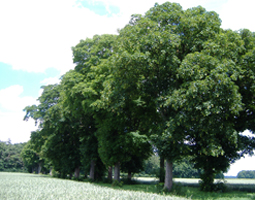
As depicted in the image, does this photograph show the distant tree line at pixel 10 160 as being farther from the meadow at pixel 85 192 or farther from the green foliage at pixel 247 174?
the green foliage at pixel 247 174

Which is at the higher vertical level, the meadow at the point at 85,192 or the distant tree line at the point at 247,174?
the meadow at the point at 85,192

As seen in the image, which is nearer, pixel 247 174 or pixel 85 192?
pixel 85 192

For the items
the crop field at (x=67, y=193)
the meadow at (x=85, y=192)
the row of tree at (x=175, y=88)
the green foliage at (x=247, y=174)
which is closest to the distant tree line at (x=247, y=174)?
the green foliage at (x=247, y=174)

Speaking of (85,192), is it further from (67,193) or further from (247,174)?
(247,174)

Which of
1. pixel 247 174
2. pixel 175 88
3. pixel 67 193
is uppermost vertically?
pixel 175 88

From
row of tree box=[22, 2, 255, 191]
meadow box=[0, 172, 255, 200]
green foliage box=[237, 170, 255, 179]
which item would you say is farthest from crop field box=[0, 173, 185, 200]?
green foliage box=[237, 170, 255, 179]

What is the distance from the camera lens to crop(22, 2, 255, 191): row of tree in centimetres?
1684

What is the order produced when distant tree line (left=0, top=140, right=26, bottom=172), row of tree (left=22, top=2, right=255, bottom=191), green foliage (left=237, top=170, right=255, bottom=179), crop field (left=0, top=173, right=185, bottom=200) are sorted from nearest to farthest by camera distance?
crop field (left=0, top=173, right=185, bottom=200)
row of tree (left=22, top=2, right=255, bottom=191)
distant tree line (left=0, top=140, right=26, bottom=172)
green foliage (left=237, top=170, right=255, bottom=179)

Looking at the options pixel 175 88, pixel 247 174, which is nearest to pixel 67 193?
pixel 175 88

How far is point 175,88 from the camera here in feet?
64.4

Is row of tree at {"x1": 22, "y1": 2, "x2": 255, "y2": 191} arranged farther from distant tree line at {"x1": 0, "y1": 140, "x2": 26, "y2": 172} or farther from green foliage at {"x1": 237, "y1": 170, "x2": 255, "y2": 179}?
Result: green foliage at {"x1": 237, "y1": 170, "x2": 255, "y2": 179}

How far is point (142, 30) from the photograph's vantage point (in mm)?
20031

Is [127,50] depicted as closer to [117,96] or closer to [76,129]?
[117,96]

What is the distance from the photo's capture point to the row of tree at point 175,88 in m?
16.8
